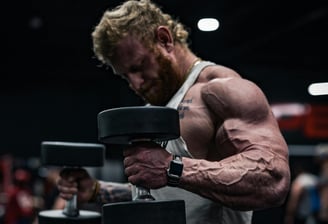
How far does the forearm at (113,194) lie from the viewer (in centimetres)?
195

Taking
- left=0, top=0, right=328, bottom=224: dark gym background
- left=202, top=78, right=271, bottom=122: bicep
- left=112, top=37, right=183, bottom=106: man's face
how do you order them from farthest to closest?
left=0, top=0, right=328, bottom=224: dark gym background, left=112, top=37, right=183, bottom=106: man's face, left=202, top=78, right=271, bottom=122: bicep

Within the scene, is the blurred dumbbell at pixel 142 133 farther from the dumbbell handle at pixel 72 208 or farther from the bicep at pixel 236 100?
the dumbbell handle at pixel 72 208

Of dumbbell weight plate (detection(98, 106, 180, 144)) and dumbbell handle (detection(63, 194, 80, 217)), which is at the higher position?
dumbbell weight plate (detection(98, 106, 180, 144))

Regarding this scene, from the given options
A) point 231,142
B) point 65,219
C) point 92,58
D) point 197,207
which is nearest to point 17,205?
point 92,58

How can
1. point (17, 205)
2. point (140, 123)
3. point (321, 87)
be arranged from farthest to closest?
1. point (17, 205)
2. point (321, 87)
3. point (140, 123)

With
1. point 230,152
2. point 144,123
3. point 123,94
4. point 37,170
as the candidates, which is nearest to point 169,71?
point 230,152

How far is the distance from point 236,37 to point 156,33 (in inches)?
69.7

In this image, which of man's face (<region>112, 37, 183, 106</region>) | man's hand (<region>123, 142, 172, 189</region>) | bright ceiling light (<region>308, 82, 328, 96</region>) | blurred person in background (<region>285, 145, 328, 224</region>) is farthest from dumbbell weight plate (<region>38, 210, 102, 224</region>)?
blurred person in background (<region>285, 145, 328, 224</region>)

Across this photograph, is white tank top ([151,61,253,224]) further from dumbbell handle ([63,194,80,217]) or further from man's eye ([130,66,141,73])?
dumbbell handle ([63,194,80,217])

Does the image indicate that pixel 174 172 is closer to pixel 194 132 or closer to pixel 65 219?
pixel 194 132

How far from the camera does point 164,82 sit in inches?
68.9

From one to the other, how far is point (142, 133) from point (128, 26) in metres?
0.54

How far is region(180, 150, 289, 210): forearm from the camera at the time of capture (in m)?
1.32

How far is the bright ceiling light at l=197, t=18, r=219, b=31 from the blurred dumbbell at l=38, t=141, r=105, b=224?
0.94m
